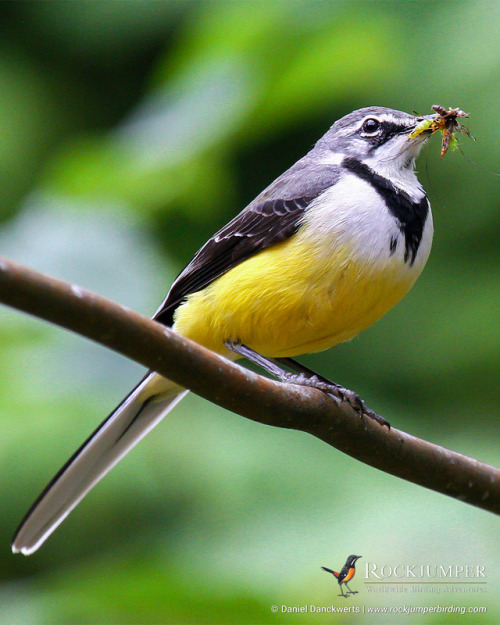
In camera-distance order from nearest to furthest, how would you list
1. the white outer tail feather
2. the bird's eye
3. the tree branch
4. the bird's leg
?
the tree branch, the bird's leg, the white outer tail feather, the bird's eye

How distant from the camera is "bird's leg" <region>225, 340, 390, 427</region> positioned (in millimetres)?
3650

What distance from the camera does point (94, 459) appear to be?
3938mm

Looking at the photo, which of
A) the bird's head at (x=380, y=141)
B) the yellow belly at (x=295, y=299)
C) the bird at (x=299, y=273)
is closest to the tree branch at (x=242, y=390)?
the bird at (x=299, y=273)

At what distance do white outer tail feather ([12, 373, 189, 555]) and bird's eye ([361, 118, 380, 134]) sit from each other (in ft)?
5.68

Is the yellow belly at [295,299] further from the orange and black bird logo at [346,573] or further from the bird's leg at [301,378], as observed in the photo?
the orange and black bird logo at [346,573]

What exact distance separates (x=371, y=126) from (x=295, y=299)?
118 centimetres

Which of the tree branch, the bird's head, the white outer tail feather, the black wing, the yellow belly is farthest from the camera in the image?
the bird's head

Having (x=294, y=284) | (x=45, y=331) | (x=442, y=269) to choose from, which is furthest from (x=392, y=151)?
(x=45, y=331)

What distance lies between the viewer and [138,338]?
96.7 inches

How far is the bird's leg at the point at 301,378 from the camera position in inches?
144

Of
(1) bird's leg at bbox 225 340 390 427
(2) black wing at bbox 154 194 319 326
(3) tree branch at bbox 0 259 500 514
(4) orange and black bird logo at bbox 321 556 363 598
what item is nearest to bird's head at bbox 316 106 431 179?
(2) black wing at bbox 154 194 319 326

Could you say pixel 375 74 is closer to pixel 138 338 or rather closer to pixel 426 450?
pixel 426 450

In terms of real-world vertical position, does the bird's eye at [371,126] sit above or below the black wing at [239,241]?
above

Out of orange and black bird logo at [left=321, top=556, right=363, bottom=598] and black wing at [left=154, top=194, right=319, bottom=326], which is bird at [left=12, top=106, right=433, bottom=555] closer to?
black wing at [left=154, top=194, right=319, bottom=326]
